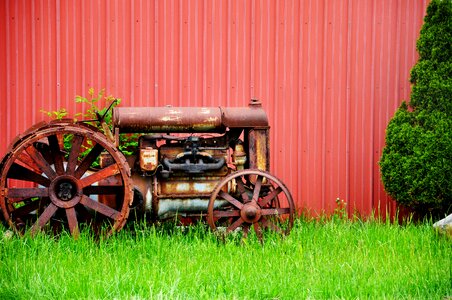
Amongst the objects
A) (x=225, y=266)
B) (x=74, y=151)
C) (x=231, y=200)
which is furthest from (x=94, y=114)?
(x=225, y=266)

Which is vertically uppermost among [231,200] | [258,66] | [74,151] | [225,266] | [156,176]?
[258,66]

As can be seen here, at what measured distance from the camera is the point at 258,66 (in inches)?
341

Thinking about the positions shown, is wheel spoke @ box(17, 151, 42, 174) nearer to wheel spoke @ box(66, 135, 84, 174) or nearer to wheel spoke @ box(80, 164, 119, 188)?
wheel spoke @ box(66, 135, 84, 174)

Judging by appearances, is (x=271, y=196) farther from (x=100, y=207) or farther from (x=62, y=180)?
(x=62, y=180)

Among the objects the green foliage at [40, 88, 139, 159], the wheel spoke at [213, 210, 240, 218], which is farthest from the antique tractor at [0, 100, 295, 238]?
the green foliage at [40, 88, 139, 159]

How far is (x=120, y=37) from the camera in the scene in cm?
850

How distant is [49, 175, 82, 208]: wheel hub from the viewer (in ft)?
21.0

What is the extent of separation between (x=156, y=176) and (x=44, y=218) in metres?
1.20

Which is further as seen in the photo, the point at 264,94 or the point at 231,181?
the point at 264,94

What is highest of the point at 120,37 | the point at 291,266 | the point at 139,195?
the point at 120,37

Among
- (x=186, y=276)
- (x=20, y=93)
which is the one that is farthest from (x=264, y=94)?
(x=186, y=276)

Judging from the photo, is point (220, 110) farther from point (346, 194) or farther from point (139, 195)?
point (346, 194)

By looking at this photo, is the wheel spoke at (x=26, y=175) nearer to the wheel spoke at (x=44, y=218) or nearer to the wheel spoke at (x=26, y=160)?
the wheel spoke at (x=26, y=160)

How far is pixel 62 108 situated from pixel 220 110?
2.42m
